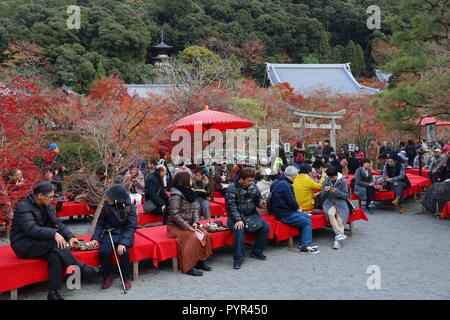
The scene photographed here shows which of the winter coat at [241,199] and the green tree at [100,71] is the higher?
the green tree at [100,71]

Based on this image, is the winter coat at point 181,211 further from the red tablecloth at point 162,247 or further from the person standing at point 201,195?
the person standing at point 201,195

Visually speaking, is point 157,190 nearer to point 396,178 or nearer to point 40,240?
point 40,240

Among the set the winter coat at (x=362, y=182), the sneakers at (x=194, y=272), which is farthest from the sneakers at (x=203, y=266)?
the winter coat at (x=362, y=182)

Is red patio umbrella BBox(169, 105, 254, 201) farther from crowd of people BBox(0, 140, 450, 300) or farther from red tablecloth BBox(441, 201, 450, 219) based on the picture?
red tablecloth BBox(441, 201, 450, 219)

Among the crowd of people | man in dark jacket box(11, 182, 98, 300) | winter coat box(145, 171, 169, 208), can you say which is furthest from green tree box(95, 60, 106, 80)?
man in dark jacket box(11, 182, 98, 300)

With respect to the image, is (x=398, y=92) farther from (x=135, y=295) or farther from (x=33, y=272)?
(x=33, y=272)

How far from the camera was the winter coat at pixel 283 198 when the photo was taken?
6.20 metres

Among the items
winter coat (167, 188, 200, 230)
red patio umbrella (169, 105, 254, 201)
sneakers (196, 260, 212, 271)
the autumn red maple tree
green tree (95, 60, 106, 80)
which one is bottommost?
sneakers (196, 260, 212, 271)

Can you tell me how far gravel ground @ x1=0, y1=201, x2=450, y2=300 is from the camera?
460 cm

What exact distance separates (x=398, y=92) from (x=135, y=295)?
6968 mm

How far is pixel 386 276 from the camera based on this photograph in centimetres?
515

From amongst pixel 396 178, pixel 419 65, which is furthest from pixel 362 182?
pixel 419 65

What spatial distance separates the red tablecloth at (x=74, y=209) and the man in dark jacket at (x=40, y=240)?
→ 139 inches

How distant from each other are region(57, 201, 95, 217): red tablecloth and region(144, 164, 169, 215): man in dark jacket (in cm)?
168
